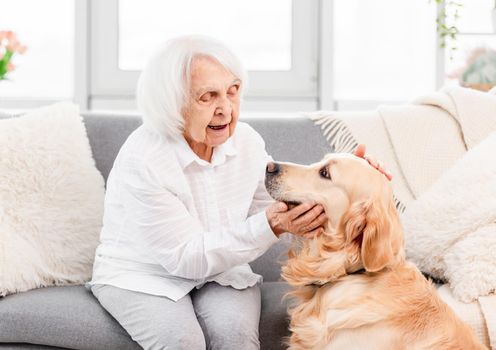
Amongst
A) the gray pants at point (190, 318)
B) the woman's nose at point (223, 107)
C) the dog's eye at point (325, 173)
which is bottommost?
the gray pants at point (190, 318)

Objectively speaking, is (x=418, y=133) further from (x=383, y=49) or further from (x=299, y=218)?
(x=383, y=49)

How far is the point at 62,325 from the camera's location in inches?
77.9

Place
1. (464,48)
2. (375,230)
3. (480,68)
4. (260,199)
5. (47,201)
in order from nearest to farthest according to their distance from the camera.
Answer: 1. (375,230)
2. (260,199)
3. (47,201)
4. (480,68)
5. (464,48)

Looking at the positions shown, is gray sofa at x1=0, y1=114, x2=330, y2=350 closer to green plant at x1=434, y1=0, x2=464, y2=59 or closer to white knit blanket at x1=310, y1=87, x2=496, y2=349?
white knit blanket at x1=310, y1=87, x2=496, y2=349

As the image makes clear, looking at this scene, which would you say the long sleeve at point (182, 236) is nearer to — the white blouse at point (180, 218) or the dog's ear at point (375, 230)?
the white blouse at point (180, 218)

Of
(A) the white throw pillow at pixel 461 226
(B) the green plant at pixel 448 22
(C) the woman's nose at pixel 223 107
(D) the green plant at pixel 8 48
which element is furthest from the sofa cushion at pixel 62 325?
(B) the green plant at pixel 448 22

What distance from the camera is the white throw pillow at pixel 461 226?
6.89 feet

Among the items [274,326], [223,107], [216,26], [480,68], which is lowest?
[274,326]

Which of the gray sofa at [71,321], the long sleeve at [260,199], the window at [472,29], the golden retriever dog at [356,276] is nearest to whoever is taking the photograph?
the golden retriever dog at [356,276]

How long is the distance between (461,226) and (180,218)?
2.89ft

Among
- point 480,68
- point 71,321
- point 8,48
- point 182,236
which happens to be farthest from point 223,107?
point 480,68

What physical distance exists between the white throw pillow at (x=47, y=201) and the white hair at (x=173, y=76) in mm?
510

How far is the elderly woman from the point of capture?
1872 millimetres

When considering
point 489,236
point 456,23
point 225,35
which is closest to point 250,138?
point 489,236
